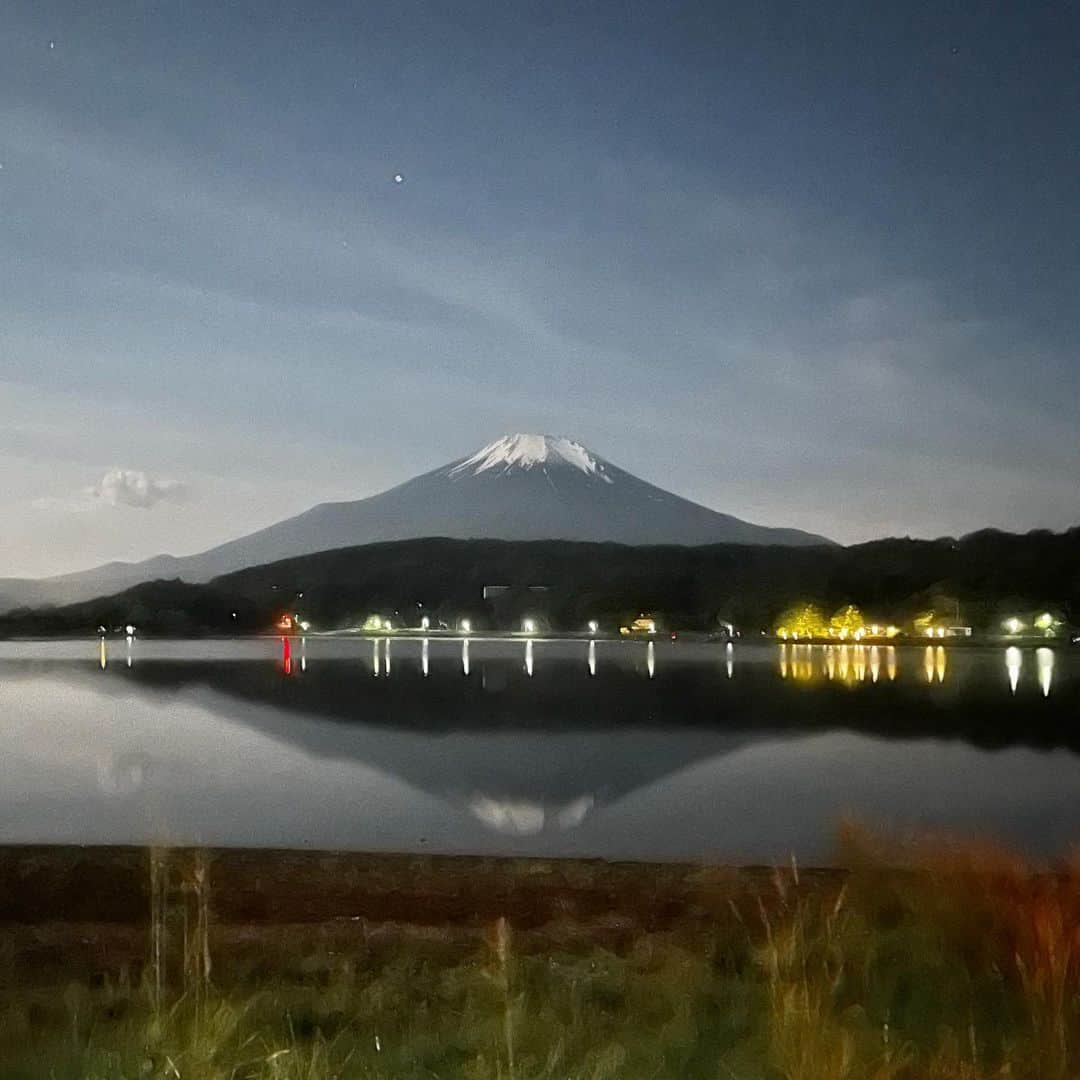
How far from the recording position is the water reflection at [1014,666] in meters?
34.5

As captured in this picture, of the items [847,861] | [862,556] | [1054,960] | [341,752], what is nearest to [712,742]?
[341,752]

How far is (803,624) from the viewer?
103 meters

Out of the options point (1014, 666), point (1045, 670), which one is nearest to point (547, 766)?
point (1045, 670)

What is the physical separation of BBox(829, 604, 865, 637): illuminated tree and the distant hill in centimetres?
365

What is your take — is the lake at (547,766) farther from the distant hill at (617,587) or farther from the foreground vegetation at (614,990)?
the distant hill at (617,587)

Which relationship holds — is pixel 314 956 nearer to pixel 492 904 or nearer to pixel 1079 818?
pixel 492 904

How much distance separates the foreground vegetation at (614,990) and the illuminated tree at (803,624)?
96690mm

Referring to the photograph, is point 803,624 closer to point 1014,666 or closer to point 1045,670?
point 1014,666

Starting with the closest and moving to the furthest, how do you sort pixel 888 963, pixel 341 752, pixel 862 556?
1. pixel 888 963
2. pixel 341 752
3. pixel 862 556

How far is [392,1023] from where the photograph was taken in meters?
4.89

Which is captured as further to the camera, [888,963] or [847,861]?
[847,861]

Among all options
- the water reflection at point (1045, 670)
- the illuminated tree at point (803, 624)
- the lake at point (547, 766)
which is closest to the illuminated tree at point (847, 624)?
the illuminated tree at point (803, 624)

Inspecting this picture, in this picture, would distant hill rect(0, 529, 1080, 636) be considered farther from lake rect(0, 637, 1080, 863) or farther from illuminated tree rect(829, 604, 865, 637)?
lake rect(0, 637, 1080, 863)

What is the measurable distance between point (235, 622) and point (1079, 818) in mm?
146603
